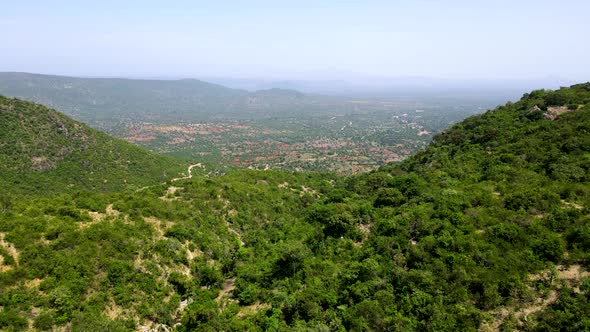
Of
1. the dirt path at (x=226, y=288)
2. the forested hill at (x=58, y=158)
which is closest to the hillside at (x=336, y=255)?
the dirt path at (x=226, y=288)

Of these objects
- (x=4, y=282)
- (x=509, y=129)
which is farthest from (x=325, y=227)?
(x=509, y=129)

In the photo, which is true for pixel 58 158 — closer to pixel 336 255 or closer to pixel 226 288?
pixel 226 288

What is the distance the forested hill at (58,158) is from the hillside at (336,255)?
22.2m

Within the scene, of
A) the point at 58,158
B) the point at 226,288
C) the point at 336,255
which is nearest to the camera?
the point at 226,288

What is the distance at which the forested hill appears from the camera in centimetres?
4278

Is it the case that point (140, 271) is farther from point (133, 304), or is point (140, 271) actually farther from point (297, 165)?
point (297, 165)

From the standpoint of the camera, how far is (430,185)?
28359 mm

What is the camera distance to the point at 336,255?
2298 centimetres

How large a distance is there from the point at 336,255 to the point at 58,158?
158 feet

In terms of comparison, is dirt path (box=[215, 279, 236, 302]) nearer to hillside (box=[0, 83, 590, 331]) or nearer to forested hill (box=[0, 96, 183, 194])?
hillside (box=[0, 83, 590, 331])

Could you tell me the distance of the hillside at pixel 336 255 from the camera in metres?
15.3

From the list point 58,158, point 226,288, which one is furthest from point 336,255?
point 58,158

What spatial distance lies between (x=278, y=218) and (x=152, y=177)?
33.0 meters

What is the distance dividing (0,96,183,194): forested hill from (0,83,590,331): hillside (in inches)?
875
